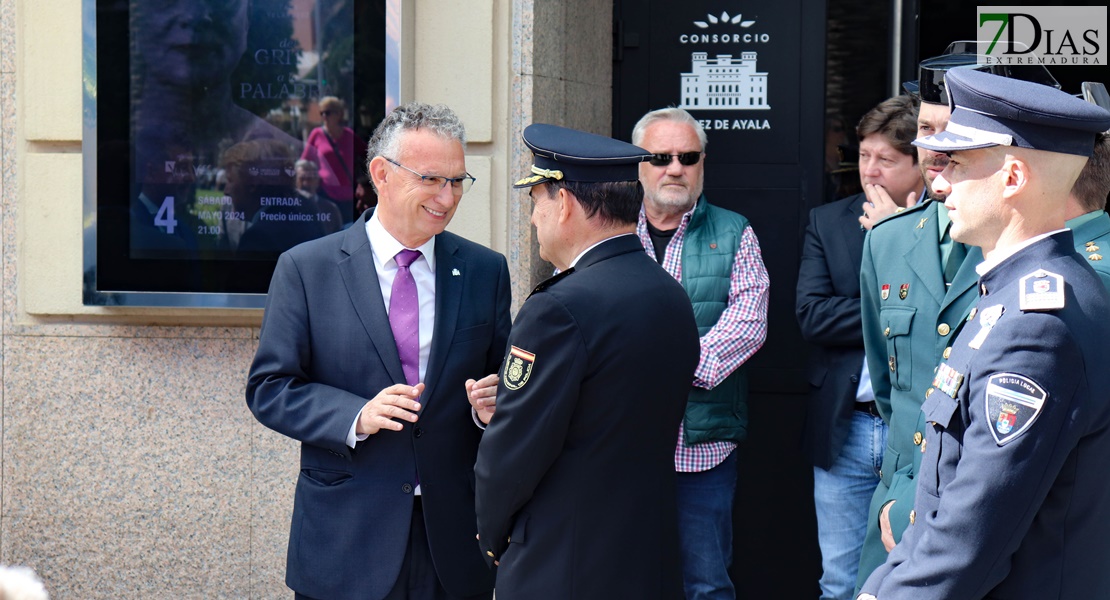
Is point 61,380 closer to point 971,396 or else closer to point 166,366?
point 166,366

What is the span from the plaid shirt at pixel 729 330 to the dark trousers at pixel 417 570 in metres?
1.32

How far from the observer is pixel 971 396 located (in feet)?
7.46

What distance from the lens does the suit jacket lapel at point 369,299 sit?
3332mm

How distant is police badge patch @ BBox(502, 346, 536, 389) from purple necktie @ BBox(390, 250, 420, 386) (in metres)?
0.60

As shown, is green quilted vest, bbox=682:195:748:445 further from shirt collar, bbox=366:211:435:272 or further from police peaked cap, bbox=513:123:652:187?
police peaked cap, bbox=513:123:652:187

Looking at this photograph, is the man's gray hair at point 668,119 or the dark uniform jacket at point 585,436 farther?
the man's gray hair at point 668,119

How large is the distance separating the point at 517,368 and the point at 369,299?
70 cm

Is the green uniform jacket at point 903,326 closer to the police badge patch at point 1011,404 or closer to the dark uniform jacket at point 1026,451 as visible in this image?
the dark uniform jacket at point 1026,451

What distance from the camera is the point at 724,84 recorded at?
17.2 ft

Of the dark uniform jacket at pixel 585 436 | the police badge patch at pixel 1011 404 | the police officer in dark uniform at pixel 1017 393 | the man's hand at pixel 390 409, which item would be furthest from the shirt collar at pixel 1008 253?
the man's hand at pixel 390 409

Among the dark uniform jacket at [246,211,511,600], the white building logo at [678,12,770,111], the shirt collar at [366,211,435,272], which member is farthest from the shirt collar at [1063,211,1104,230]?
the white building logo at [678,12,770,111]

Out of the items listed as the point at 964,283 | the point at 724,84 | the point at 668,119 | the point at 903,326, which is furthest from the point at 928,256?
the point at 724,84

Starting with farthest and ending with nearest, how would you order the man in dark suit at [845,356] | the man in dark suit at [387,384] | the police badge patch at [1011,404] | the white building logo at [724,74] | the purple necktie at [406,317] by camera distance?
the white building logo at [724,74]
the man in dark suit at [845,356]
the purple necktie at [406,317]
the man in dark suit at [387,384]
the police badge patch at [1011,404]

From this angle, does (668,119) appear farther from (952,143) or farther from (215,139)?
(952,143)
